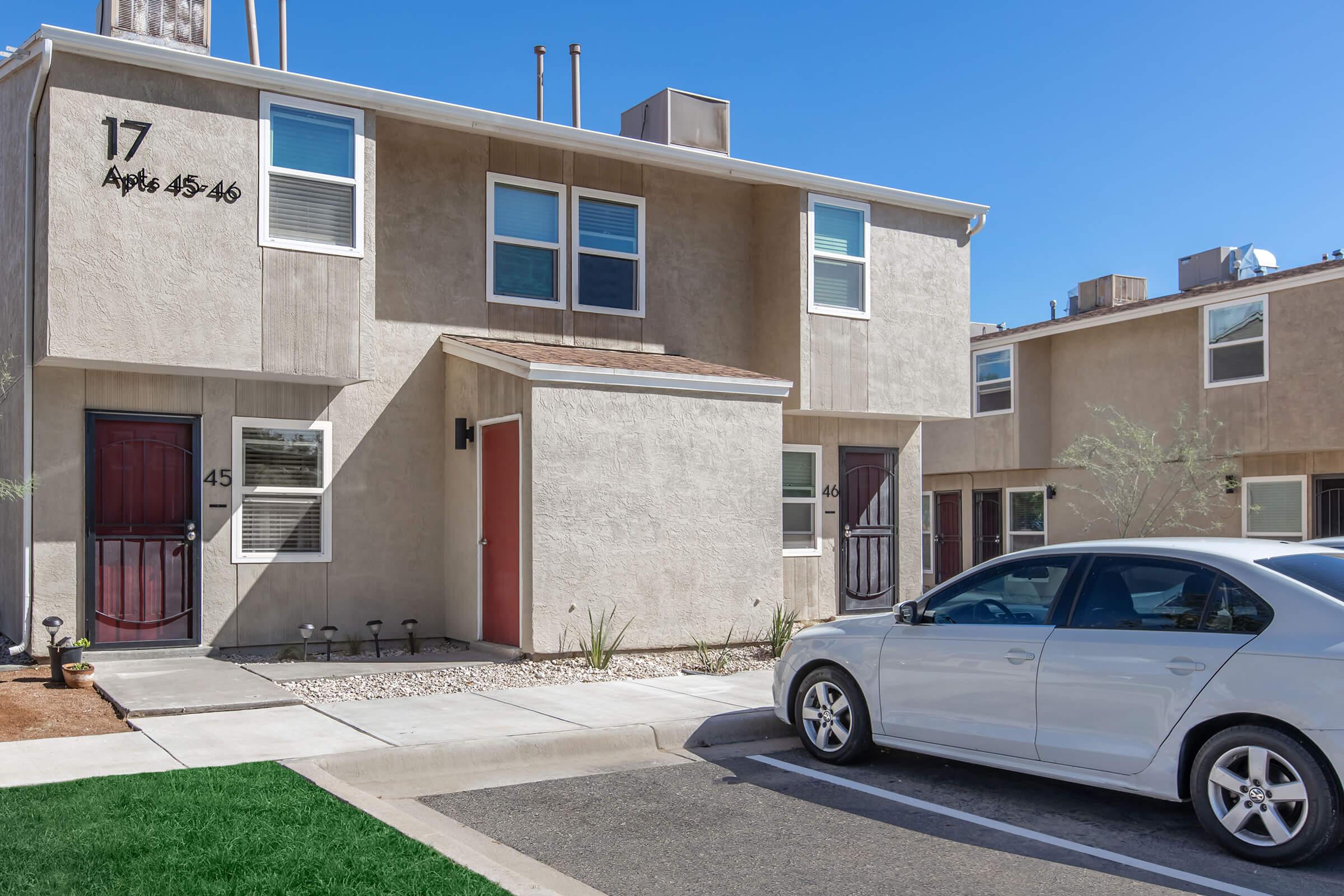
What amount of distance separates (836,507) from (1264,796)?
33.4ft

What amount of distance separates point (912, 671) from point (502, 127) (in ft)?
26.7

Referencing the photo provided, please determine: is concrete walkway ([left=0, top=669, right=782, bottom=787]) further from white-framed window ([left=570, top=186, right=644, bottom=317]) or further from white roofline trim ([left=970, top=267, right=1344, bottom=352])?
white roofline trim ([left=970, top=267, right=1344, bottom=352])

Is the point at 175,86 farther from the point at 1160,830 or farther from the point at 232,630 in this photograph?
the point at 1160,830

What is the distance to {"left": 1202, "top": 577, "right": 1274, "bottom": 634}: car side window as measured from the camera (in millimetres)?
5938

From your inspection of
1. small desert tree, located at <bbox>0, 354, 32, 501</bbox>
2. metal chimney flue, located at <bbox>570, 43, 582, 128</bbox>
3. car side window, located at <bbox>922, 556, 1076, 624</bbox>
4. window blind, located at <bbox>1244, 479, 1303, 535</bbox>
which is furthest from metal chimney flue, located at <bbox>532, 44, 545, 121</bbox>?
window blind, located at <bbox>1244, 479, 1303, 535</bbox>

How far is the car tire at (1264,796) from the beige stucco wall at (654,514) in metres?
6.64

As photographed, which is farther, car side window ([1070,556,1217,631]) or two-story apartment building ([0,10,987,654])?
two-story apartment building ([0,10,987,654])

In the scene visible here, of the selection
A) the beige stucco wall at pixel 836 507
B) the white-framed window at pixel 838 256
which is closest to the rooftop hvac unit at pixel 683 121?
the white-framed window at pixel 838 256

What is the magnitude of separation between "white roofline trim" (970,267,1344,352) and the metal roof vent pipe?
1243 cm

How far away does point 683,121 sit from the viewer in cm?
1512

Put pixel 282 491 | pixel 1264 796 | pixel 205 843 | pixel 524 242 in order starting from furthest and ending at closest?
pixel 524 242, pixel 282 491, pixel 1264 796, pixel 205 843

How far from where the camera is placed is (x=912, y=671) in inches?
291

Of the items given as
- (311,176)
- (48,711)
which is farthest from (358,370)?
(48,711)

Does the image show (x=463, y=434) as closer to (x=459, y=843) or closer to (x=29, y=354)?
(x=29, y=354)
